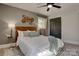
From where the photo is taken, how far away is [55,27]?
1.68m

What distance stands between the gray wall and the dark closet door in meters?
0.36

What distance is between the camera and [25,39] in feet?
5.45

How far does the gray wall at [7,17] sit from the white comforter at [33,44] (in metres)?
0.24

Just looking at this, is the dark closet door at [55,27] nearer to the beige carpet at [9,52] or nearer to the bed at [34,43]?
the bed at [34,43]

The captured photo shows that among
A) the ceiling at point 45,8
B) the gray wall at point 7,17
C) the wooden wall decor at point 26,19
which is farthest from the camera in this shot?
the wooden wall decor at point 26,19

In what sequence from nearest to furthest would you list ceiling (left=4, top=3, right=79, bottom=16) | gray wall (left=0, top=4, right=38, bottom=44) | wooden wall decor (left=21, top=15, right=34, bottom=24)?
1. ceiling (left=4, top=3, right=79, bottom=16)
2. gray wall (left=0, top=4, right=38, bottom=44)
3. wooden wall decor (left=21, top=15, right=34, bottom=24)

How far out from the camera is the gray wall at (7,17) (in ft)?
5.16

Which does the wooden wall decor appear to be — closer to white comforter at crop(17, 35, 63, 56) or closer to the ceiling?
the ceiling

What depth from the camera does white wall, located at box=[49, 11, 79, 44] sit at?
1574 mm

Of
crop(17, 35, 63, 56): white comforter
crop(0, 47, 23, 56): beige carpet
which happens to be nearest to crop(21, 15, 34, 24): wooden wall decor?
crop(17, 35, 63, 56): white comforter

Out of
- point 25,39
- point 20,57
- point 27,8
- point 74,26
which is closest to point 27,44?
point 25,39

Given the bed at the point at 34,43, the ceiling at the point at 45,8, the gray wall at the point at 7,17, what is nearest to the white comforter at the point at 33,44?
the bed at the point at 34,43

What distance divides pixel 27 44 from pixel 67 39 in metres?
0.76

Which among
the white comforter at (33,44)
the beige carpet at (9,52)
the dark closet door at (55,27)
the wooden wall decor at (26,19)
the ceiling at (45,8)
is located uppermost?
the ceiling at (45,8)
